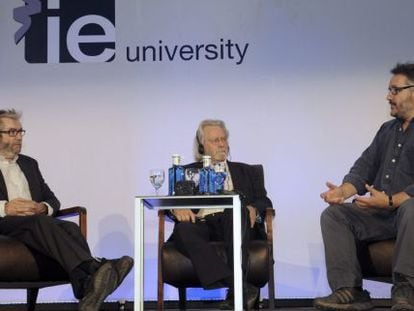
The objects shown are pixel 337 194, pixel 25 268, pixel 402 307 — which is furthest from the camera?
pixel 337 194

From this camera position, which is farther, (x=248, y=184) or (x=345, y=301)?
(x=248, y=184)

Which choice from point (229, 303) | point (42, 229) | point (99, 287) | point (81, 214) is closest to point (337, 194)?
point (229, 303)

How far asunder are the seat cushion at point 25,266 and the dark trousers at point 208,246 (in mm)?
676

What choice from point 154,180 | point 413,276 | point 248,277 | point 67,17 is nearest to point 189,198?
point 154,180

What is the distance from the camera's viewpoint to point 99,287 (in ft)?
11.8

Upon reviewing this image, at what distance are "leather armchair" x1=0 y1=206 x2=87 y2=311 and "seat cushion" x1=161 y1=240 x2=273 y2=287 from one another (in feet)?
1.80

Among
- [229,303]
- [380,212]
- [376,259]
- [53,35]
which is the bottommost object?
[229,303]

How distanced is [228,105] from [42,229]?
179cm

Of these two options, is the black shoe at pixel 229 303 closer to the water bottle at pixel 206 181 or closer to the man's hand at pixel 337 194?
the water bottle at pixel 206 181

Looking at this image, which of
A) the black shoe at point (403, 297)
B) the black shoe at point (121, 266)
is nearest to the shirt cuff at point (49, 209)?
the black shoe at point (121, 266)

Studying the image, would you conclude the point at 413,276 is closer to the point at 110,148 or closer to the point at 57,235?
the point at 57,235

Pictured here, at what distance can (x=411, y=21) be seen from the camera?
5059 mm

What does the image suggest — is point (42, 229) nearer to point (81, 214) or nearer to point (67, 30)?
point (81, 214)

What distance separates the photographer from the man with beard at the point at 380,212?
3.44 meters
